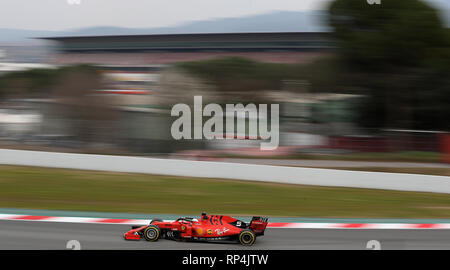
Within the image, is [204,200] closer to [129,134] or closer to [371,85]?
[129,134]

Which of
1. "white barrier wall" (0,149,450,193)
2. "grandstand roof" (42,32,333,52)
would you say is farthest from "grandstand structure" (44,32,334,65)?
"white barrier wall" (0,149,450,193)

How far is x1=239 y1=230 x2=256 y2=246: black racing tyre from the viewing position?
596cm

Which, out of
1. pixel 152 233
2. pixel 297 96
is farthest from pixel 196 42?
pixel 152 233

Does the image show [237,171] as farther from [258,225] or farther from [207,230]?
[207,230]

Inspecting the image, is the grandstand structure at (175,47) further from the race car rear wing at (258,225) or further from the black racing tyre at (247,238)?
the black racing tyre at (247,238)

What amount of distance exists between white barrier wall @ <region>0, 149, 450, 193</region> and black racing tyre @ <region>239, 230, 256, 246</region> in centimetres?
689

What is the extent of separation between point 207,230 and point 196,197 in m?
5.12

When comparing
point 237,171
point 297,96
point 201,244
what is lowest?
point 201,244

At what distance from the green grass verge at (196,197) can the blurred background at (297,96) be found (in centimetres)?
511

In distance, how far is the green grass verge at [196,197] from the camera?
9727mm

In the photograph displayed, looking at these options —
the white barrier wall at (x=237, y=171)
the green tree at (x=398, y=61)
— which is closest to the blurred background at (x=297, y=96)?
the green tree at (x=398, y=61)

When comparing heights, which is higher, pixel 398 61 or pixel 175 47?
pixel 175 47

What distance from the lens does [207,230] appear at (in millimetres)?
5895

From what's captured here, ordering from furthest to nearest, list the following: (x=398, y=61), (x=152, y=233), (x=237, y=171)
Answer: (x=398, y=61) → (x=237, y=171) → (x=152, y=233)
